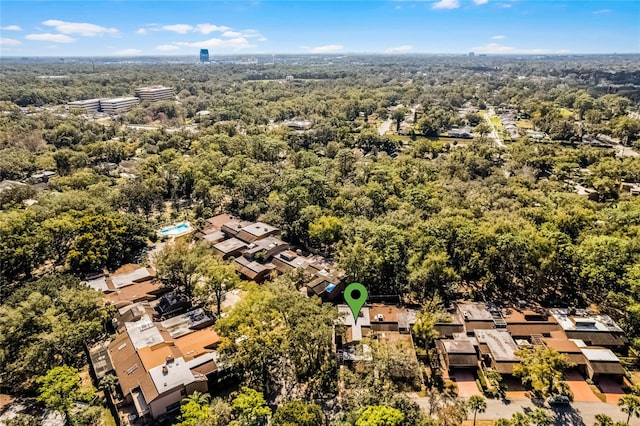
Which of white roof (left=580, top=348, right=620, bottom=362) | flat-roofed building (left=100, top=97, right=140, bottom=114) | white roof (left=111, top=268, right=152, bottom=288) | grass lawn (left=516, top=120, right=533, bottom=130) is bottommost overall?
white roof (left=580, top=348, right=620, bottom=362)

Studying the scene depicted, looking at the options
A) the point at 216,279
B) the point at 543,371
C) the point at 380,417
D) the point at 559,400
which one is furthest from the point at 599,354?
the point at 216,279

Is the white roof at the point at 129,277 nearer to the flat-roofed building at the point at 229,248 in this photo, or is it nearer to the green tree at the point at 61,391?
the flat-roofed building at the point at 229,248

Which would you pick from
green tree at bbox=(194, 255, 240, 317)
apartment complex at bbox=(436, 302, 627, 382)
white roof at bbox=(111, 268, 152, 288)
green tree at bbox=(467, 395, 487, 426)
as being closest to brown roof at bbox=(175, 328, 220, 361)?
green tree at bbox=(194, 255, 240, 317)

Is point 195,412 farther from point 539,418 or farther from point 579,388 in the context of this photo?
point 579,388

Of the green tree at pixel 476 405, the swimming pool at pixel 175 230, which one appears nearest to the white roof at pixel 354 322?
the green tree at pixel 476 405

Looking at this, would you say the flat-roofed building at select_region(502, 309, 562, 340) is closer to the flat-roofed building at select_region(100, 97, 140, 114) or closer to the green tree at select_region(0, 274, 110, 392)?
the green tree at select_region(0, 274, 110, 392)

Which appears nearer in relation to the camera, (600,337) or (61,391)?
(61,391)

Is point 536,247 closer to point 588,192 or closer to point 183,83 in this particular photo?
point 588,192

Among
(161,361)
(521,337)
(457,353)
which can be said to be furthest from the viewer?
(521,337)
